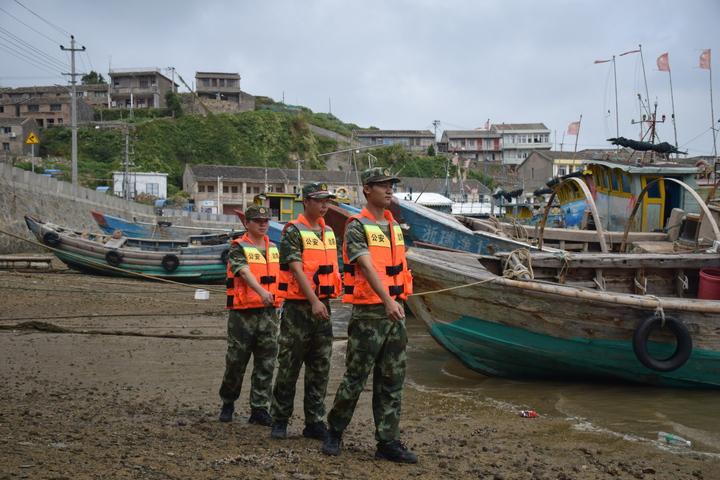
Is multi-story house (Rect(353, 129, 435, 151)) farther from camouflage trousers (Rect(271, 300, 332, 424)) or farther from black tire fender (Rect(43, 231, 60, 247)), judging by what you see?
camouflage trousers (Rect(271, 300, 332, 424))

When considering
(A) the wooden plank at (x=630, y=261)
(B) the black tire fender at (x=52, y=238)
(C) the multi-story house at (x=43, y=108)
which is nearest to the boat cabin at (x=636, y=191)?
(A) the wooden plank at (x=630, y=261)

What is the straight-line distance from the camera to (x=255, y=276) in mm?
5742

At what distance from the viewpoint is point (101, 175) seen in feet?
191

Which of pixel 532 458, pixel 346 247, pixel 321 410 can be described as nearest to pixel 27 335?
pixel 321 410

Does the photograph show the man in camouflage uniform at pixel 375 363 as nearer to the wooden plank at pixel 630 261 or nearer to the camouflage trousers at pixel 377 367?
the camouflage trousers at pixel 377 367

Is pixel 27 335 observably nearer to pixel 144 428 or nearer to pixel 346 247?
pixel 144 428

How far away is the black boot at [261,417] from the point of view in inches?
219

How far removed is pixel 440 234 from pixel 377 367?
336 inches

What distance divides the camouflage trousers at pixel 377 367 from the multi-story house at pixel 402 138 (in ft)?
276

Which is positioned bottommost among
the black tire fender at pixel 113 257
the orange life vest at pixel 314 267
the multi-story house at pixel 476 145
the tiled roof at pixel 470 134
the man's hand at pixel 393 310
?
the black tire fender at pixel 113 257

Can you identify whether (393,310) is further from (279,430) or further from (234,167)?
(234,167)

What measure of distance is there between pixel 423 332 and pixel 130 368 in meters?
5.56

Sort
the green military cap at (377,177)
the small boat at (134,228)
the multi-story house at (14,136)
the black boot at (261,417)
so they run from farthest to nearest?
1. the multi-story house at (14,136)
2. the small boat at (134,228)
3. the black boot at (261,417)
4. the green military cap at (377,177)

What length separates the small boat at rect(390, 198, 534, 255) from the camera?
1209 cm
